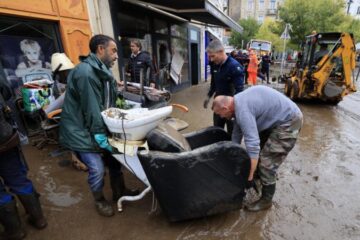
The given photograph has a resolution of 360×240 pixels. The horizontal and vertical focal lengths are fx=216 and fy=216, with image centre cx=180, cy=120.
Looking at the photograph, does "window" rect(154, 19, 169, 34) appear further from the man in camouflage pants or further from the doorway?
the man in camouflage pants

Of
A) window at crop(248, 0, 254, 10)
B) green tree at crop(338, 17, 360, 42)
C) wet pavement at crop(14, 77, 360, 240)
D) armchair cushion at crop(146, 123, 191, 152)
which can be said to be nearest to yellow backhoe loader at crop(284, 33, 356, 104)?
wet pavement at crop(14, 77, 360, 240)

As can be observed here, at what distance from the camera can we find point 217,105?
199cm

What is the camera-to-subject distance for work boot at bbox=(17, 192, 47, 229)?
1.99 meters

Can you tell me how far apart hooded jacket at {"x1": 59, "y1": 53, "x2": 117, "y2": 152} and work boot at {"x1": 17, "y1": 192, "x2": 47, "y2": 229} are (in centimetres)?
59

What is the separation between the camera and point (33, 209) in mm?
2070

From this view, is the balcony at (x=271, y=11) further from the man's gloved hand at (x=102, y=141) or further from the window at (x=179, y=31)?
the man's gloved hand at (x=102, y=141)

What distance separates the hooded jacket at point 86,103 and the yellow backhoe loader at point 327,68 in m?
6.35

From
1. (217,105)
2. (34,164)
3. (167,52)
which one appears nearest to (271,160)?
(217,105)

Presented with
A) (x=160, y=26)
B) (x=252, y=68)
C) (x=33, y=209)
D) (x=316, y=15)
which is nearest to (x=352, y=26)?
(x=316, y=15)

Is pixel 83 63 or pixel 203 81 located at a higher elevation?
pixel 83 63

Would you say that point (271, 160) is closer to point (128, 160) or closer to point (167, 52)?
point (128, 160)

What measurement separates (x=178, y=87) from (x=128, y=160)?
7.50 m

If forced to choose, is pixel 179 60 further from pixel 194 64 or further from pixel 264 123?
pixel 264 123

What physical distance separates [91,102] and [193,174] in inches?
41.3
